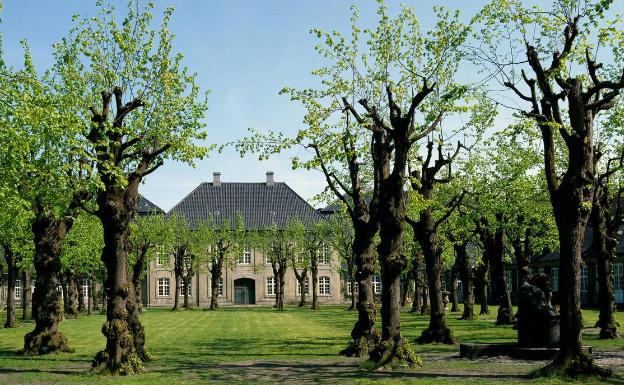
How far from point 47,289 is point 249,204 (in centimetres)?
6362

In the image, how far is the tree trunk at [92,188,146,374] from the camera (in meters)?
18.4

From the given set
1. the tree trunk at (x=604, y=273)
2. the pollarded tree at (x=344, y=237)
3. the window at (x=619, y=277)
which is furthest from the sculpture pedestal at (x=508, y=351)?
the pollarded tree at (x=344, y=237)

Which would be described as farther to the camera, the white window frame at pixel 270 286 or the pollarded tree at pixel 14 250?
the white window frame at pixel 270 286

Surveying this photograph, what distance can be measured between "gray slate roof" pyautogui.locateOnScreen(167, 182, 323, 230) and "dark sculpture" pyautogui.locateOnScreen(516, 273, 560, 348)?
2538 inches

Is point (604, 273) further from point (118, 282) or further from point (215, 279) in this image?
point (215, 279)

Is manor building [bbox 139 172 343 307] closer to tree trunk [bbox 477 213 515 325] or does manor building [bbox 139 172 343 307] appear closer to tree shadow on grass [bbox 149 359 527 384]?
tree trunk [bbox 477 213 515 325]

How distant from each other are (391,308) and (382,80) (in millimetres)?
6752

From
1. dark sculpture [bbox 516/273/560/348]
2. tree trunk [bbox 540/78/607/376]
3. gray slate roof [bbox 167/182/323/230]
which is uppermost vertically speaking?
gray slate roof [bbox 167/182/323/230]

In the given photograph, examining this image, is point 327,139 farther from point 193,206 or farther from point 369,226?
point 193,206

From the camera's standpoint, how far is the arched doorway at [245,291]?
85.6m

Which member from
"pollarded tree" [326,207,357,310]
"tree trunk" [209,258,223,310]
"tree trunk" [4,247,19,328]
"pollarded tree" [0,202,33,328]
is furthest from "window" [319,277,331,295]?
"tree trunk" [4,247,19,328]

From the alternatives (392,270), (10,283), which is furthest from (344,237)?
(392,270)

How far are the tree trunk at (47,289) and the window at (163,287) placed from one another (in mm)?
60910

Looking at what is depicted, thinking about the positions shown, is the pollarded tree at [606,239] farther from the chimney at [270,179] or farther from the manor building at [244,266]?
the chimney at [270,179]
